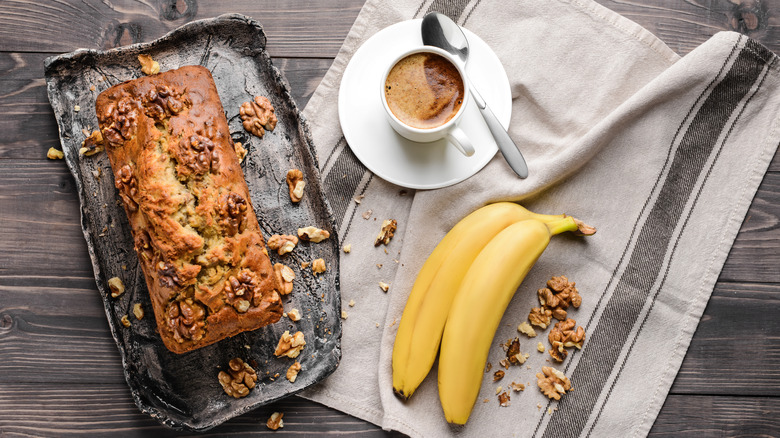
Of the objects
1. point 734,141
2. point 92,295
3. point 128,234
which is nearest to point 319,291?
point 128,234

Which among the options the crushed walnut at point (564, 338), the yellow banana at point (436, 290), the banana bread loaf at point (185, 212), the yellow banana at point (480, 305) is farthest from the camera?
the crushed walnut at point (564, 338)

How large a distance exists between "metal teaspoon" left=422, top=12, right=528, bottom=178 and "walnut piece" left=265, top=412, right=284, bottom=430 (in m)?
1.37

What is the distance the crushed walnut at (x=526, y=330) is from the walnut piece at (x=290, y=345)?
88 cm

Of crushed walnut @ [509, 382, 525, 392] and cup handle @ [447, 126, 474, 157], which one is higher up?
cup handle @ [447, 126, 474, 157]

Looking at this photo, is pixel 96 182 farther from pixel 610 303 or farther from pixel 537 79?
pixel 610 303

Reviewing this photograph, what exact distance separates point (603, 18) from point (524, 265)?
110 cm

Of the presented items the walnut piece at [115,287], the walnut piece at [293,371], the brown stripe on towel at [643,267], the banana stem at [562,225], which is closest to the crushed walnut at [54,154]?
the walnut piece at [115,287]

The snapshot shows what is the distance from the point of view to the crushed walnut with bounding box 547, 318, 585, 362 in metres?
2.10

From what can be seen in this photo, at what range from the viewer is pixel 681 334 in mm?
2111

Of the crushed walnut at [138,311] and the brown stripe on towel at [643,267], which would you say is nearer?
the crushed walnut at [138,311]

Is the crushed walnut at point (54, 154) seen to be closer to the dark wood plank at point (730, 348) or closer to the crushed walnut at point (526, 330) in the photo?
the crushed walnut at point (526, 330)

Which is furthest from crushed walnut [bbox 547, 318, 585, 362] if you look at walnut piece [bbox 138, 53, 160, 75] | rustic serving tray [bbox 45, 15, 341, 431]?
walnut piece [bbox 138, 53, 160, 75]

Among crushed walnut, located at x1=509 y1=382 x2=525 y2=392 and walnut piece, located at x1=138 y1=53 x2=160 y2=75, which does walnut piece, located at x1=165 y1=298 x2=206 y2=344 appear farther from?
crushed walnut, located at x1=509 y1=382 x2=525 y2=392

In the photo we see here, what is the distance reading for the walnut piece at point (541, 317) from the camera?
2105 mm
